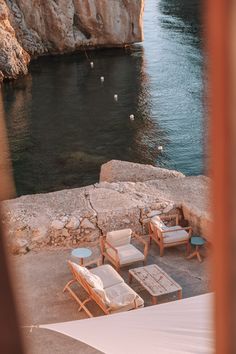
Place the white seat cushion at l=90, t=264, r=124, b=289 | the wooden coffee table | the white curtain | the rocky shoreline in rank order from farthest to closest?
1. the rocky shoreline
2. the white seat cushion at l=90, t=264, r=124, b=289
3. the wooden coffee table
4. the white curtain

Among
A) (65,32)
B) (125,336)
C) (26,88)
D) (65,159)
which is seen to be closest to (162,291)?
(125,336)

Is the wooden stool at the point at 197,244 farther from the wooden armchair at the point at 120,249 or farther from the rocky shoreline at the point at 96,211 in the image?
the wooden armchair at the point at 120,249

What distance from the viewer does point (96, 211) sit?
10.9 m

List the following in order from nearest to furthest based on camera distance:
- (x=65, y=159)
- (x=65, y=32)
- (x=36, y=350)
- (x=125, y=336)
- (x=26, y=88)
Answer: (x=125, y=336)
(x=36, y=350)
(x=65, y=159)
(x=26, y=88)
(x=65, y=32)

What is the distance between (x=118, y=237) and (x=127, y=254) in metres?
0.42

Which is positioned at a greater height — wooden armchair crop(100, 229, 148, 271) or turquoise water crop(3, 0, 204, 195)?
wooden armchair crop(100, 229, 148, 271)

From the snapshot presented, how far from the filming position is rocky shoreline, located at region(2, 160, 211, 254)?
10492 millimetres

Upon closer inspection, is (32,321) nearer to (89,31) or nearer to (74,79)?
(74,79)

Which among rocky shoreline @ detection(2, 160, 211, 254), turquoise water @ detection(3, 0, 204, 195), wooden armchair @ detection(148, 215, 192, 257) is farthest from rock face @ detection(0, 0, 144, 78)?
wooden armchair @ detection(148, 215, 192, 257)

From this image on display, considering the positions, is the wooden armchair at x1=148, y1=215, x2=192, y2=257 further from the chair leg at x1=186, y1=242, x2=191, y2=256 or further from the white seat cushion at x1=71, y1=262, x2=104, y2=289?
the white seat cushion at x1=71, y1=262, x2=104, y2=289

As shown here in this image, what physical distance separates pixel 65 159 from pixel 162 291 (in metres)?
15.9

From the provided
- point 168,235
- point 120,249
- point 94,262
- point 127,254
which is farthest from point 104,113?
point 94,262

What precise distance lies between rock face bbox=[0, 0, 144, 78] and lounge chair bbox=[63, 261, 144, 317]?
103 ft

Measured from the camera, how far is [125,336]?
239 inches
